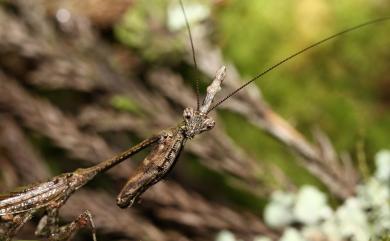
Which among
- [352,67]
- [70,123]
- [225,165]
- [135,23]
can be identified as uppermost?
[135,23]

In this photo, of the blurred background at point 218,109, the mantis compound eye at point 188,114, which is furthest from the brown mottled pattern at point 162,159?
the blurred background at point 218,109

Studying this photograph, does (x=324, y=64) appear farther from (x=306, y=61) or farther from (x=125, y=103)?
(x=125, y=103)

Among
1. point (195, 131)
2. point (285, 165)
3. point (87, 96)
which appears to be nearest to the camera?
point (195, 131)

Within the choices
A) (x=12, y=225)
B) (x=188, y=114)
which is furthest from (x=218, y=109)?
(x=12, y=225)

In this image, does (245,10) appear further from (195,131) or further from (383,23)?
(195,131)

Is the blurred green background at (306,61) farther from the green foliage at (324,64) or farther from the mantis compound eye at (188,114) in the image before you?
the mantis compound eye at (188,114)

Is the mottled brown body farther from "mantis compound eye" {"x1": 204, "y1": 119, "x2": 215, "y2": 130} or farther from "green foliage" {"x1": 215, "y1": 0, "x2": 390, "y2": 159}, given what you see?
"green foliage" {"x1": 215, "y1": 0, "x2": 390, "y2": 159}

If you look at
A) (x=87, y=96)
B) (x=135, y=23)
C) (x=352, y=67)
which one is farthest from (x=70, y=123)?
(x=352, y=67)
